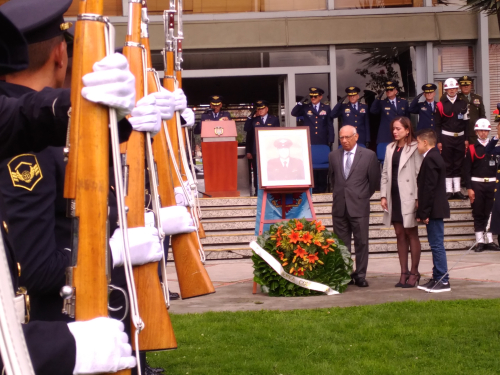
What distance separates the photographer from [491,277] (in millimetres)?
8820

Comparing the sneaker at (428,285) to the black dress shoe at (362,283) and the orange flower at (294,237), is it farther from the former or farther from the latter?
the orange flower at (294,237)

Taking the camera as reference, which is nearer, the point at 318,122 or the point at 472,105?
the point at 472,105

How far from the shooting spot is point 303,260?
7812mm

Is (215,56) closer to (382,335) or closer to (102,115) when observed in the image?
(382,335)

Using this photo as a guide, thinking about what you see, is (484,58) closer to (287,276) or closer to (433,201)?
(433,201)

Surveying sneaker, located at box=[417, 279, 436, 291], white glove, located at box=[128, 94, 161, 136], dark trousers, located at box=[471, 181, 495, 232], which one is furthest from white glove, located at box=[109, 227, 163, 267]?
dark trousers, located at box=[471, 181, 495, 232]

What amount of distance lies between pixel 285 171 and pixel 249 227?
346 cm

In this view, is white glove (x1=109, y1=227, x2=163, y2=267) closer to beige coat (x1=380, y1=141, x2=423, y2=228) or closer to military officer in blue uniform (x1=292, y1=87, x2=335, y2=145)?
beige coat (x1=380, y1=141, x2=423, y2=228)

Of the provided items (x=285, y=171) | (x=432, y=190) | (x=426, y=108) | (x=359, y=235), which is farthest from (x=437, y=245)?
(x=426, y=108)

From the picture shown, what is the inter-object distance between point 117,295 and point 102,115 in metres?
1.20

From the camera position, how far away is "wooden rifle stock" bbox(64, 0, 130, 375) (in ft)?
5.91

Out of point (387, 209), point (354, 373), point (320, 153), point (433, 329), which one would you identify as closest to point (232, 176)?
point (320, 153)

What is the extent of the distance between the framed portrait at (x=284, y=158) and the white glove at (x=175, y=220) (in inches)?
200

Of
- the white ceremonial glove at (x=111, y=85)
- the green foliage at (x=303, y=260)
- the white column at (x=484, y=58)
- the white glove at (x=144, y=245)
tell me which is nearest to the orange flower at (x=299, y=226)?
the green foliage at (x=303, y=260)
